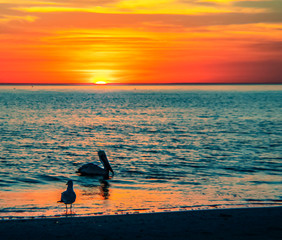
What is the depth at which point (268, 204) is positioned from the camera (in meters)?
14.0

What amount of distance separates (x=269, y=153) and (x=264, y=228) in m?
16.7

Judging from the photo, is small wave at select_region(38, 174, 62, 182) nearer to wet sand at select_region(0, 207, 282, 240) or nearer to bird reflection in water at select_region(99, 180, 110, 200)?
bird reflection in water at select_region(99, 180, 110, 200)

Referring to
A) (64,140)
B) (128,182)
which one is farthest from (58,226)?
(64,140)

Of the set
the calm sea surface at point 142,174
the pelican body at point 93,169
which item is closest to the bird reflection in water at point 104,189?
the calm sea surface at point 142,174

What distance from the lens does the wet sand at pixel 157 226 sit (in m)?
9.87

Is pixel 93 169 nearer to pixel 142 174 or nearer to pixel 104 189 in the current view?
pixel 142 174

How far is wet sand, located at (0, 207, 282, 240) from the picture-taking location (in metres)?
9.87

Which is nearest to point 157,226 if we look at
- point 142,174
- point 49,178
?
point 142,174

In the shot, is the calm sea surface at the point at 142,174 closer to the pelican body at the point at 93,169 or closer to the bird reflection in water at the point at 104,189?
the bird reflection in water at the point at 104,189

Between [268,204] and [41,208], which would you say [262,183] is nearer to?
[268,204]

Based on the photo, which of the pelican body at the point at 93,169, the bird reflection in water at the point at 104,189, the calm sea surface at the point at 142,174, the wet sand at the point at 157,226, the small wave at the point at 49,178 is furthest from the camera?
the pelican body at the point at 93,169

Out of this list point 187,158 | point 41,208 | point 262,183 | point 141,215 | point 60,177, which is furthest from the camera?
point 187,158

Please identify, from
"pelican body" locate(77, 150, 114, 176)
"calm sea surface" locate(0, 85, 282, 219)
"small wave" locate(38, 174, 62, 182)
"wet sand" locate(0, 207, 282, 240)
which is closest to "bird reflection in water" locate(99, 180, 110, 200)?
"calm sea surface" locate(0, 85, 282, 219)

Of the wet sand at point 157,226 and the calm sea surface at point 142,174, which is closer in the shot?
the wet sand at point 157,226
